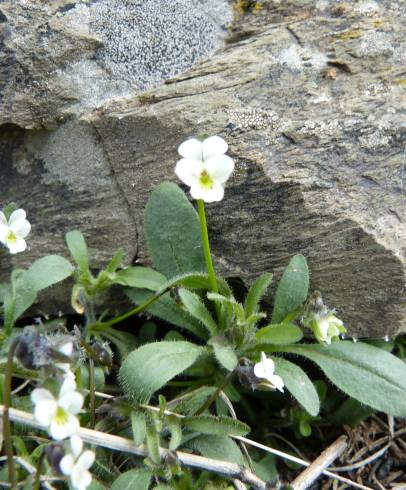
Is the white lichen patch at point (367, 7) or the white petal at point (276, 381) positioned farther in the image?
Result: the white lichen patch at point (367, 7)

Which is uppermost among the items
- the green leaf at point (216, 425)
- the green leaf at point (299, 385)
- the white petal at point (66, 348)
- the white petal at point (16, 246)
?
the white petal at point (66, 348)

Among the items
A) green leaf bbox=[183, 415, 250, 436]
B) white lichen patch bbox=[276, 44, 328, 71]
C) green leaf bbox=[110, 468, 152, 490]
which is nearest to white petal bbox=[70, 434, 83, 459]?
green leaf bbox=[110, 468, 152, 490]

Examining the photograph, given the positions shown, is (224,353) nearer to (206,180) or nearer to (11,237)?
(206,180)

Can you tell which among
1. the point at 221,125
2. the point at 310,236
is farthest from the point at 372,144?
the point at 221,125

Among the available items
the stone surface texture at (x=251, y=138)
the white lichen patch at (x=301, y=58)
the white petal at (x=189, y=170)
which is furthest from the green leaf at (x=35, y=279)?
the white lichen patch at (x=301, y=58)

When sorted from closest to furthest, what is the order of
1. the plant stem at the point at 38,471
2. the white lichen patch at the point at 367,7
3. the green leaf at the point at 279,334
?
the plant stem at the point at 38,471 → the green leaf at the point at 279,334 → the white lichen patch at the point at 367,7

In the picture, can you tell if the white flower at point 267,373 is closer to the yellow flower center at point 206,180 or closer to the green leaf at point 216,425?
the green leaf at point 216,425
